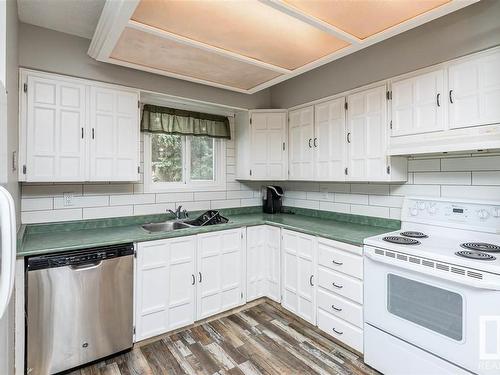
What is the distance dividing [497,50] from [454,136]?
564 millimetres

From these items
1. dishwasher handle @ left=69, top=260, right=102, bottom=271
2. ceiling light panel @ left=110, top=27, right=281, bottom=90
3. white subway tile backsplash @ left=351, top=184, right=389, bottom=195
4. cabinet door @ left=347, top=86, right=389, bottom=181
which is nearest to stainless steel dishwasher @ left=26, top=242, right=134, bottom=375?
dishwasher handle @ left=69, top=260, right=102, bottom=271

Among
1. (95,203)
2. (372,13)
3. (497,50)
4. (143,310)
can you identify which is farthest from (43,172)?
(497,50)

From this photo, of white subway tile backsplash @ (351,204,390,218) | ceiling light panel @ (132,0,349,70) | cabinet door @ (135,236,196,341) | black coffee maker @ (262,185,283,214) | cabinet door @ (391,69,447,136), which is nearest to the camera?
ceiling light panel @ (132,0,349,70)

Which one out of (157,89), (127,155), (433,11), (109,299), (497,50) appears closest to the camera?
(433,11)

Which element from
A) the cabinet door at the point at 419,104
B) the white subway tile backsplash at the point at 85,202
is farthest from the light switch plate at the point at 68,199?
the cabinet door at the point at 419,104

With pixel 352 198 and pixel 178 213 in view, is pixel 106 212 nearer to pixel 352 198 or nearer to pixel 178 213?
pixel 178 213

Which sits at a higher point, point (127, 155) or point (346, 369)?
point (127, 155)

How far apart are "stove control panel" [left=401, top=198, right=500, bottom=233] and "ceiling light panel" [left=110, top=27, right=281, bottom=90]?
1691mm

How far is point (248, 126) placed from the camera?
11.2 ft

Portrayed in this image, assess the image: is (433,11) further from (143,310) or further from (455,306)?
(143,310)

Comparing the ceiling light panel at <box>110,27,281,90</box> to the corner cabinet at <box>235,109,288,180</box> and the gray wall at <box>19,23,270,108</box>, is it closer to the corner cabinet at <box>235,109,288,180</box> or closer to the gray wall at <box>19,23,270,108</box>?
the gray wall at <box>19,23,270,108</box>

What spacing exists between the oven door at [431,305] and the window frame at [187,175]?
1.98 metres

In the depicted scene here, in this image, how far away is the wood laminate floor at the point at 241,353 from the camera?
6.62 ft

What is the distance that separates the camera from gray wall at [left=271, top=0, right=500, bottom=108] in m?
1.92
